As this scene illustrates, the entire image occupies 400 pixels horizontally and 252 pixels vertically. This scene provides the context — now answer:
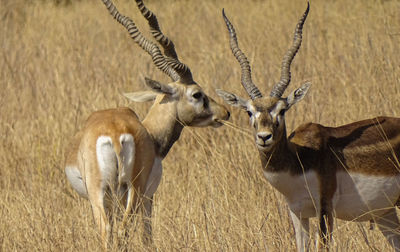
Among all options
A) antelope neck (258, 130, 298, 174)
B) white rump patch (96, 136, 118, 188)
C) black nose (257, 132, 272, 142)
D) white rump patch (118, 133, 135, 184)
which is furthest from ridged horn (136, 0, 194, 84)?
black nose (257, 132, 272, 142)

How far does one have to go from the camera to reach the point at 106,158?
5277 millimetres

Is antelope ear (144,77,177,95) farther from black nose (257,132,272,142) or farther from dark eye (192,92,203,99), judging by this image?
black nose (257,132,272,142)

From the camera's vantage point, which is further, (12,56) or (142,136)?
(12,56)

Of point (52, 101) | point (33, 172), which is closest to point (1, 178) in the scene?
point (33, 172)

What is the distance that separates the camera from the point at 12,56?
10406 mm

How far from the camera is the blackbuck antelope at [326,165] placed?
522 centimetres

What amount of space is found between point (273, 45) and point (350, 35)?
1.02 meters

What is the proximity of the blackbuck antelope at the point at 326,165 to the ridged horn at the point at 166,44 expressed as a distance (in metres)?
0.71

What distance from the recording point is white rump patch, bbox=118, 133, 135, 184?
530cm

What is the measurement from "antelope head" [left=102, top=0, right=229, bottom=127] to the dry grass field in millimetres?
433

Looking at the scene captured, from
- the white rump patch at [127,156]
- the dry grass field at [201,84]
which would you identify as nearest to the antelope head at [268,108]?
the dry grass field at [201,84]

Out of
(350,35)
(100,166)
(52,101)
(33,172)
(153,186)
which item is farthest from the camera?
(350,35)

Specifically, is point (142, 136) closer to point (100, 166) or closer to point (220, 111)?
point (100, 166)

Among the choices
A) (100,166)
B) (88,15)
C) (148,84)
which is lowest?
(100,166)
